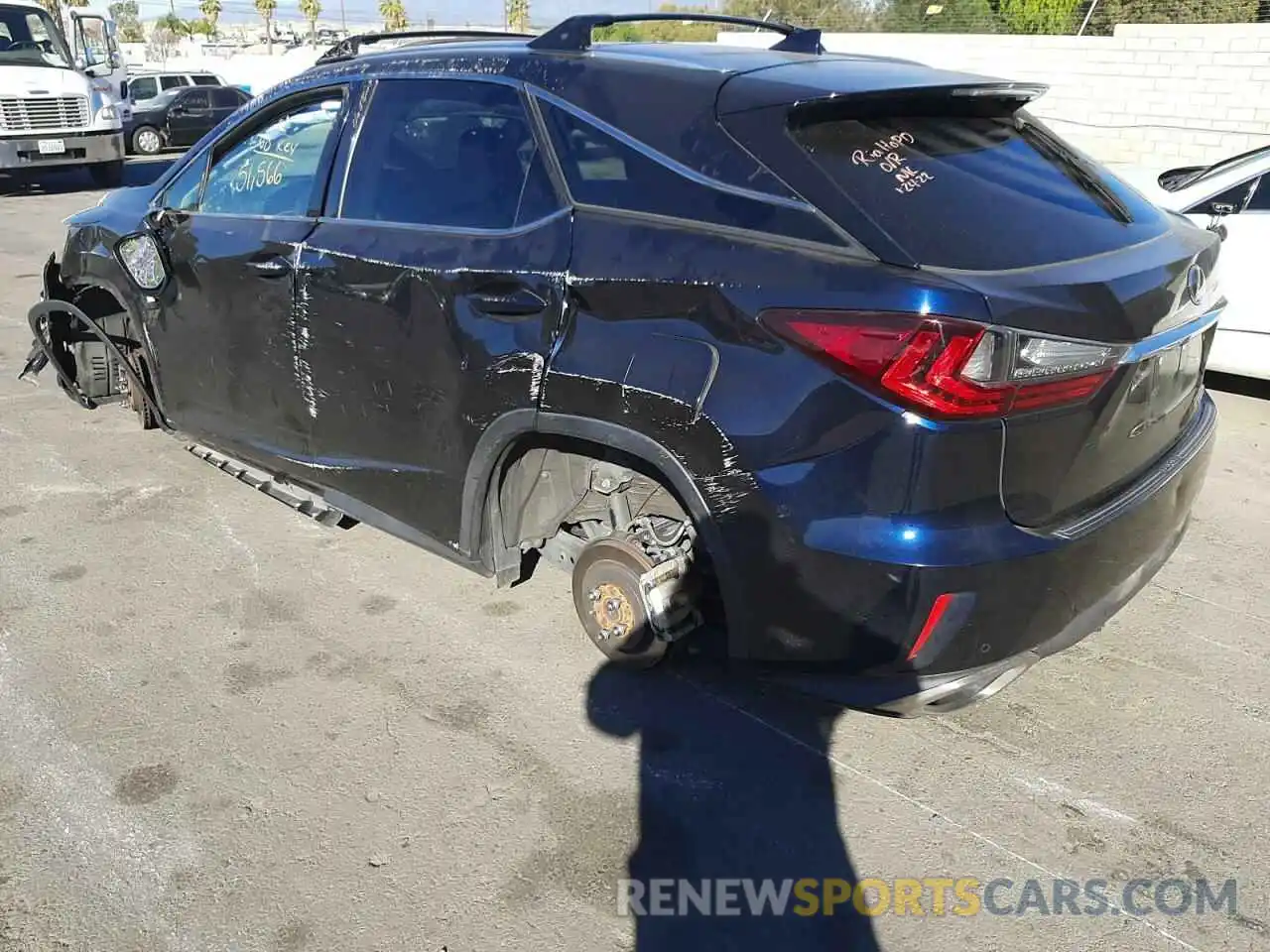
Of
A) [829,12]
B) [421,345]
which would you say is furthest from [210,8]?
[421,345]

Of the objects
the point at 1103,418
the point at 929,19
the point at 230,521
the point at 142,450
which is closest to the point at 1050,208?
the point at 1103,418

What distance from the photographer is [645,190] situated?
2766 mm

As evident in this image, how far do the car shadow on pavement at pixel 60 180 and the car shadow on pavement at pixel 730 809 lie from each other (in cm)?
1571

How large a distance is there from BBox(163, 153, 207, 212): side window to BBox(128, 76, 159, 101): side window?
2274 cm

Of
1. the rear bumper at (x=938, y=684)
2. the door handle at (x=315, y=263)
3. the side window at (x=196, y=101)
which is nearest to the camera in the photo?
the rear bumper at (x=938, y=684)

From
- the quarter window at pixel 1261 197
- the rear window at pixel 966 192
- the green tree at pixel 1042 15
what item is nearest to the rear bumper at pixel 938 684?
the rear window at pixel 966 192

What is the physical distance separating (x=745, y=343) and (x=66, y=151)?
1634 centimetres

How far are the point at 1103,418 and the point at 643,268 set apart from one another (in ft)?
3.93

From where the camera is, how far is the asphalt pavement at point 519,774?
7.91 ft

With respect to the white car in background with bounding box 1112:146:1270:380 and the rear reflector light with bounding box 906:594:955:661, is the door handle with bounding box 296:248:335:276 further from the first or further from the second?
the white car in background with bounding box 1112:146:1270:380

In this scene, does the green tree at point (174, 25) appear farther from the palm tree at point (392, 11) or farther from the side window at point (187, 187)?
the side window at point (187, 187)

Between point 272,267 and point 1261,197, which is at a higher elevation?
point 272,267

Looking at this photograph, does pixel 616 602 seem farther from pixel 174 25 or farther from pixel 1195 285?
pixel 174 25

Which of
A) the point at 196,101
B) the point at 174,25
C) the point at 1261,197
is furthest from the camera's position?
the point at 174,25
